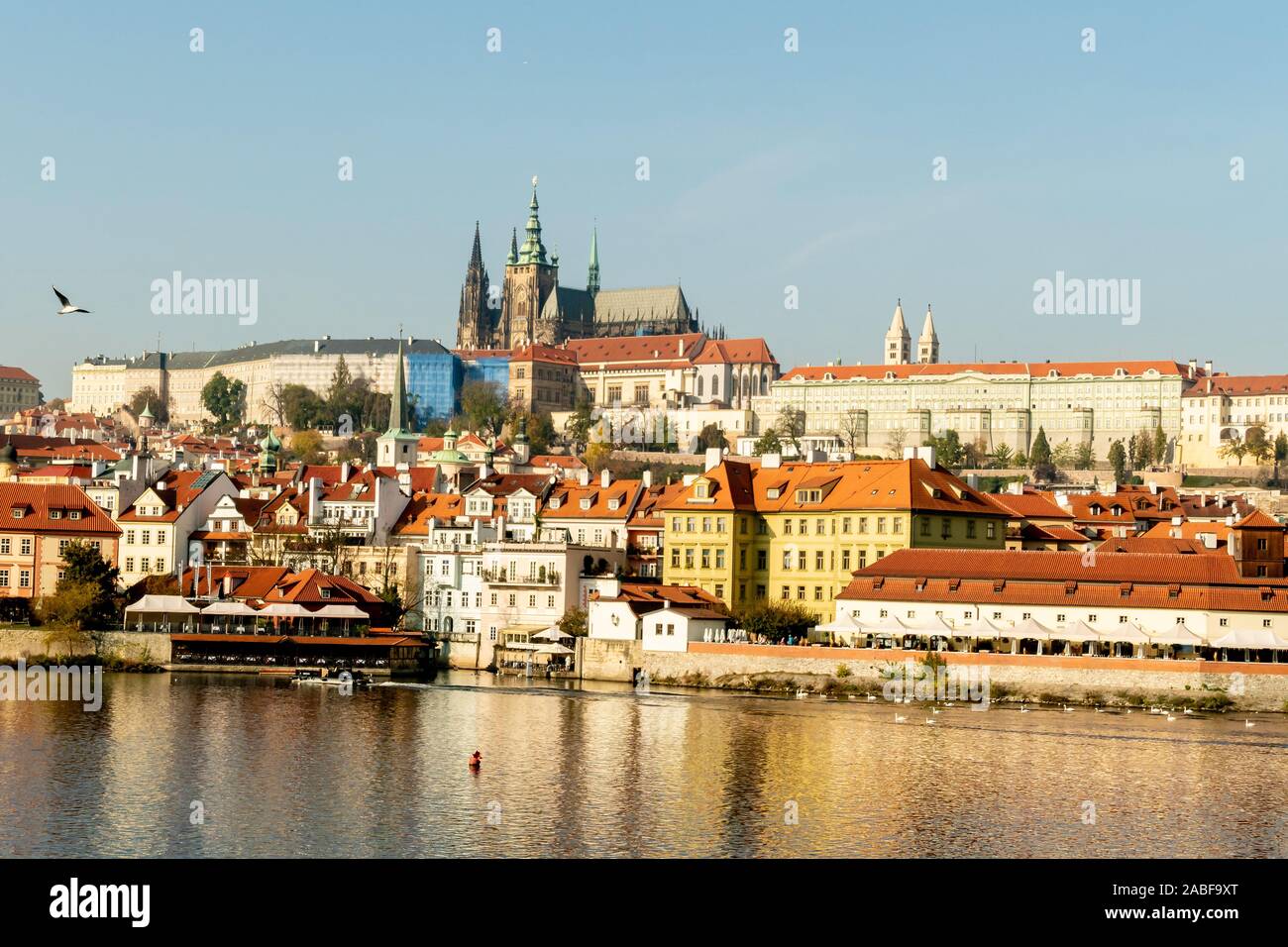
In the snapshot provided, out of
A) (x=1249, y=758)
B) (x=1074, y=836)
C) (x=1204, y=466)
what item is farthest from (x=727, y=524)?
(x=1204, y=466)

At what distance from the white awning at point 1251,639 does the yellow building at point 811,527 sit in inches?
529

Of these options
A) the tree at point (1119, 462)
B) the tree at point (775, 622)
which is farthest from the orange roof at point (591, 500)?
the tree at point (1119, 462)

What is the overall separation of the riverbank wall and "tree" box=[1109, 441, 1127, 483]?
11226 cm

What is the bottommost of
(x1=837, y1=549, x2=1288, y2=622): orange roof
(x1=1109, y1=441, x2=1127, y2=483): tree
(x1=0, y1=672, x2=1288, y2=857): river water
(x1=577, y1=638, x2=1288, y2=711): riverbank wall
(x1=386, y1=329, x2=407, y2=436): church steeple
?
(x1=0, y1=672, x2=1288, y2=857): river water

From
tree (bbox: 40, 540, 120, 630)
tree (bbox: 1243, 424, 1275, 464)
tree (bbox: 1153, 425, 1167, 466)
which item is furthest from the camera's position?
tree (bbox: 1153, 425, 1167, 466)

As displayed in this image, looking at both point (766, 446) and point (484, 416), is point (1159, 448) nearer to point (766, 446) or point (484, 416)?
point (766, 446)

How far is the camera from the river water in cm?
3622

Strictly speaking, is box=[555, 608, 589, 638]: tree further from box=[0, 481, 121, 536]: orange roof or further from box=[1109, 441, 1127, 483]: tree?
box=[1109, 441, 1127, 483]: tree

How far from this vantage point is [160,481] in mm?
86812

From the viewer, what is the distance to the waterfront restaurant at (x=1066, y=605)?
60.5 meters

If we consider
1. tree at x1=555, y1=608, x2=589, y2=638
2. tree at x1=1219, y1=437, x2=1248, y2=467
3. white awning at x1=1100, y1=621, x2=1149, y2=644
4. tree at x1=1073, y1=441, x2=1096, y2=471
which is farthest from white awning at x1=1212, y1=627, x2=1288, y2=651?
tree at x1=1073, y1=441, x2=1096, y2=471

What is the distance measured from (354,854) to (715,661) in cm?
3086

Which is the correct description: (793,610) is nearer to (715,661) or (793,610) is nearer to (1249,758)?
(715,661)

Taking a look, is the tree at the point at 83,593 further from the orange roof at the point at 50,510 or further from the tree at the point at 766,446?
the tree at the point at 766,446
